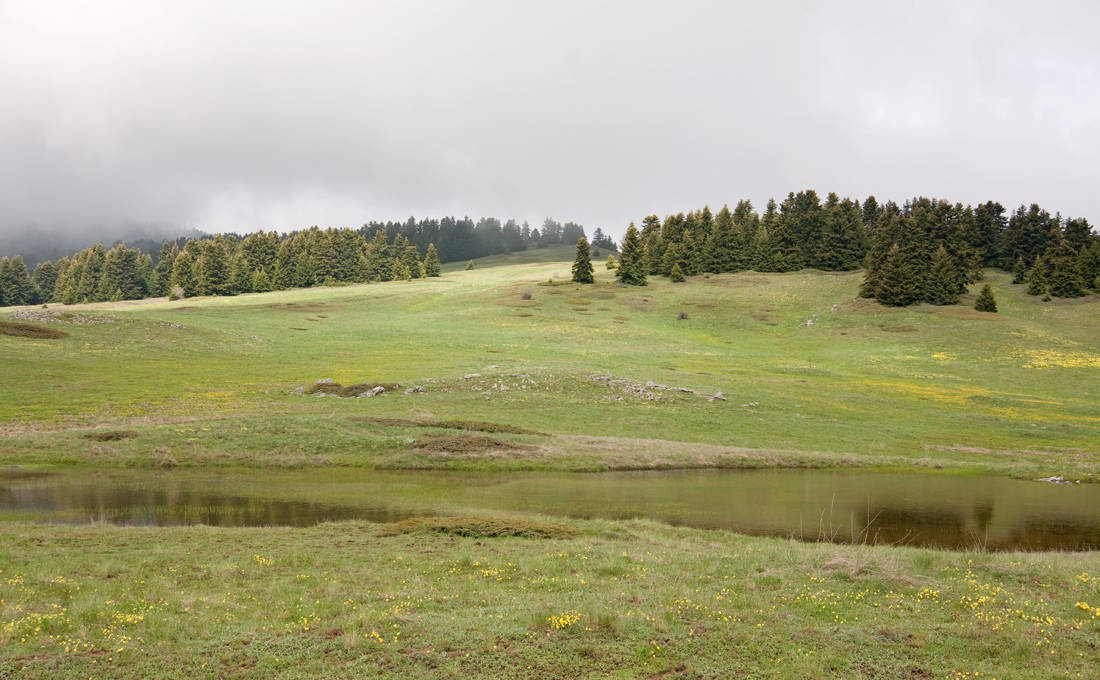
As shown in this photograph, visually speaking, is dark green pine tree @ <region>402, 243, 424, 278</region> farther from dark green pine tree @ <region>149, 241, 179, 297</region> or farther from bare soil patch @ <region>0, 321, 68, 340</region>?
bare soil patch @ <region>0, 321, 68, 340</region>

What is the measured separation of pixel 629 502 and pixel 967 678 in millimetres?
15404

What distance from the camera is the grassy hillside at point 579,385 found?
31.1 m

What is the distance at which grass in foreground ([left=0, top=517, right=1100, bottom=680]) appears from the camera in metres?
9.94

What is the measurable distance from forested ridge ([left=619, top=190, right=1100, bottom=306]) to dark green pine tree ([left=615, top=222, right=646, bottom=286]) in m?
0.19

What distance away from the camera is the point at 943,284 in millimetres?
89812

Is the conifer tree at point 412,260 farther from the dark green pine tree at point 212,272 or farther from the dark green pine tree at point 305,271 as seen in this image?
the dark green pine tree at point 212,272

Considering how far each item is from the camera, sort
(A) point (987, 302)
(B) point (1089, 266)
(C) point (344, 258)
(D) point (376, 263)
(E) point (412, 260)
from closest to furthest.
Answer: (A) point (987, 302), (B) point (1089, 266), (C) point (344, 258), (D) point (376, 263), (E) point (412, 260)

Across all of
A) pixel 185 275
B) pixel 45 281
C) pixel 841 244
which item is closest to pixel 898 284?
pixel 841 244

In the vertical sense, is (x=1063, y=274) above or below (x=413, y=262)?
below

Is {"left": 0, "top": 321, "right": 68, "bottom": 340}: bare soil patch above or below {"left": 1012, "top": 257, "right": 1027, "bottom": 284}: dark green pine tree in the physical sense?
below

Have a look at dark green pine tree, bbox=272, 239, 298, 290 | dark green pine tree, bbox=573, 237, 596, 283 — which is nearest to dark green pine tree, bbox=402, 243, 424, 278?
dark green pine tree, bbox=272, 239, 298, 290

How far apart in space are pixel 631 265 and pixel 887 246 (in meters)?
42.3

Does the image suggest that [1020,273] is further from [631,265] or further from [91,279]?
[91,279]

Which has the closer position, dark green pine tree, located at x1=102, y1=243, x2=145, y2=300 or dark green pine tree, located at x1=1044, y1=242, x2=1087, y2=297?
dark green pine tree, located at x1=1044, y1=242, x2=1087, y2=297
